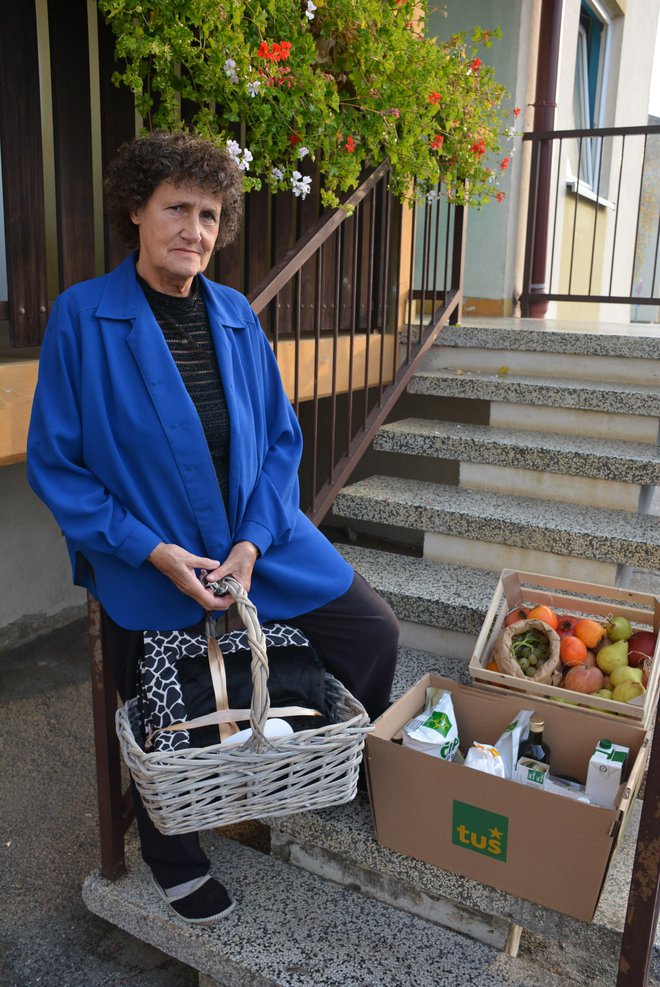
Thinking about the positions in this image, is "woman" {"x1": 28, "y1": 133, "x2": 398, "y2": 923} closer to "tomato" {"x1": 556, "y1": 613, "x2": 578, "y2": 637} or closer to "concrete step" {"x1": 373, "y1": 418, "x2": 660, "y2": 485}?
"tomato" {"x1": 556, "y1": 613, "x2": 578, "y2": 637}

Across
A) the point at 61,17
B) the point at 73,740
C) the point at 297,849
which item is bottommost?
the point at 73,740

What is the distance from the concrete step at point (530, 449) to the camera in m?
3.26

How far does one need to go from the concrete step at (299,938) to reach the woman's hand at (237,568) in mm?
774

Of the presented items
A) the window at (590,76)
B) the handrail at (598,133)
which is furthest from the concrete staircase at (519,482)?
the window at (590,76)

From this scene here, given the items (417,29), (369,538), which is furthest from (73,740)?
(417,29)

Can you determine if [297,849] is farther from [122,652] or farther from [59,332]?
[59,332]

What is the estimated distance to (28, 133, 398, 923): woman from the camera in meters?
1.64

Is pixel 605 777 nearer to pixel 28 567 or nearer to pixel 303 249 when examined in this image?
pixel 303 249

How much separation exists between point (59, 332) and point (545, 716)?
146cm

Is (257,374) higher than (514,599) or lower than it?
higher

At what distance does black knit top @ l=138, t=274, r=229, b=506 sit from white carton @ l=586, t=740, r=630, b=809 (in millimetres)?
1023

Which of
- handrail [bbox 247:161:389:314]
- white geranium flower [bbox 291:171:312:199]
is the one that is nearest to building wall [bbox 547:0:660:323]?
handrail [bbox 247:161:389:314]

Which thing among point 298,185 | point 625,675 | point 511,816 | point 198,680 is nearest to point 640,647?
point 625,675

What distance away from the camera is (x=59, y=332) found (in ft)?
5.39
